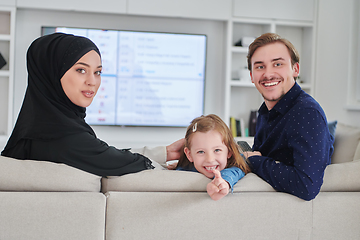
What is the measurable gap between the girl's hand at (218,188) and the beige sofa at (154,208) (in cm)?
4

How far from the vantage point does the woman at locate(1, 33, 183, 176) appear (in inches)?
47.3

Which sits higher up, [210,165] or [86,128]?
[86,128]

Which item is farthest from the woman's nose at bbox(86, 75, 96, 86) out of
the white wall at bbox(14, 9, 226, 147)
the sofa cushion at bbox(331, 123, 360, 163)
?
the white wall at bbox(14, 9, 226, 147)

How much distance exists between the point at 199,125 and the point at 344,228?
0.66 meters

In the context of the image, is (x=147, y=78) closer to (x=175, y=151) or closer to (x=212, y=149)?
(x=175, y=151)

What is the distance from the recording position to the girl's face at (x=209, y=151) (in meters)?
1.30

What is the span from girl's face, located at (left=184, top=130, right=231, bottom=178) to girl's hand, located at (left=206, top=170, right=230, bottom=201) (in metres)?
0.20

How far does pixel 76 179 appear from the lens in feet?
3.60

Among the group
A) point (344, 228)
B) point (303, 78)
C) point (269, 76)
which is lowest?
point (344, 228)

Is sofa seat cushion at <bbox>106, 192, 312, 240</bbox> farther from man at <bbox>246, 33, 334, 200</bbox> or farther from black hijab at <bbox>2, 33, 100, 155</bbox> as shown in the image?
black hijab at <bbox>2, 33, 100, 155</bbox>

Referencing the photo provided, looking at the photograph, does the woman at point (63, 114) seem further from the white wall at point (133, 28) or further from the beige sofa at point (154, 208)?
the white wall at point (133, 28)

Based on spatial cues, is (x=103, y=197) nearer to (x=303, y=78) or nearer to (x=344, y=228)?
(x=344, y=228)

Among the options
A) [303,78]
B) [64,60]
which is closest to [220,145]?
[64,60]

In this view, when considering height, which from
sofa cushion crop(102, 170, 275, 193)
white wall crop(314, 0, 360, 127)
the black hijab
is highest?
white wall crop(314, 0, 360, 127)
